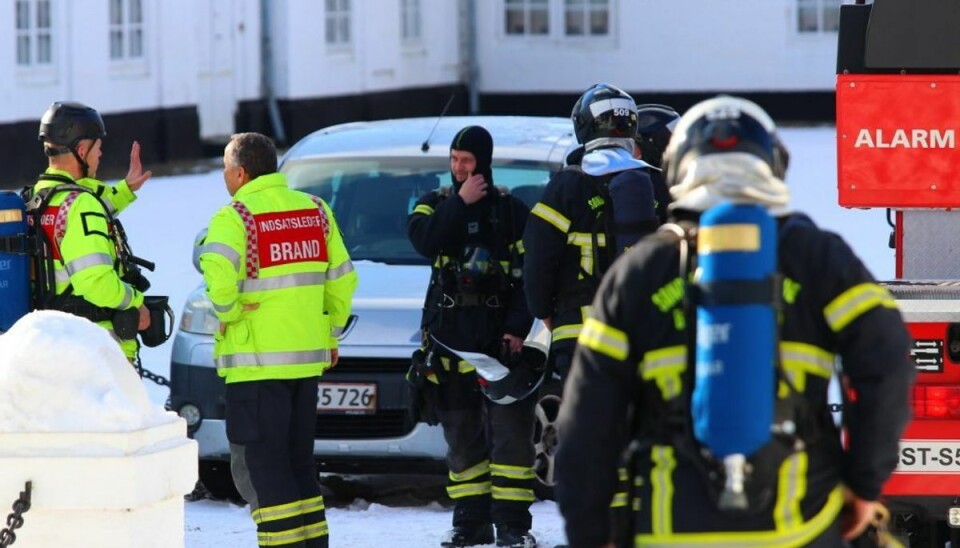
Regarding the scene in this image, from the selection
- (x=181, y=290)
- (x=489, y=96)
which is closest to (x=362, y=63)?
(x=489, y=96)

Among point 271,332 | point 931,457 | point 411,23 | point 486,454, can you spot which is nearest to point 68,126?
point 271,332

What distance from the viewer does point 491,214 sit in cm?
758

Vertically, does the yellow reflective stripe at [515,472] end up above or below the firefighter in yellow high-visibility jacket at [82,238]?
below

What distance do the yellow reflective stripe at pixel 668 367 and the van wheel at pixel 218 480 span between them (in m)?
4.82

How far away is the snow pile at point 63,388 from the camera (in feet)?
16.2

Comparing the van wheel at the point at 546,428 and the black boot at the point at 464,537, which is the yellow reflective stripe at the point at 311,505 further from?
the van wheel at the point at 546,428

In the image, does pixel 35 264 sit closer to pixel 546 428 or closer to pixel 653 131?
pixel 546 428

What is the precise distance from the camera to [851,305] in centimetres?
385

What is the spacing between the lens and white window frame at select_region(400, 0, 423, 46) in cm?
3103

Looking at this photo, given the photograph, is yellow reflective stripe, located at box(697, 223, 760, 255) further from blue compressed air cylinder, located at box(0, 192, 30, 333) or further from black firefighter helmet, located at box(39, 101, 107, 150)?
black firefighter helmet, located at box(39, 101, 107, 150)

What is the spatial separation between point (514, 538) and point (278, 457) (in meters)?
1.14

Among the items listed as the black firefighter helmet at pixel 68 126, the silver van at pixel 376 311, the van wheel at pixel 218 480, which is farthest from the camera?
the van wheel at pixel 218 480

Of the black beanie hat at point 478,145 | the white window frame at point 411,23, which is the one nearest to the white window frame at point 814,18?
the white window frame at point 411,23

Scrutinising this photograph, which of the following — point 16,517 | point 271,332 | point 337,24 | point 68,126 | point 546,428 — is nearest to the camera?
point 16,517
